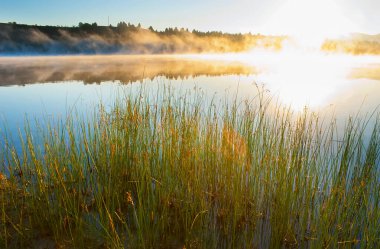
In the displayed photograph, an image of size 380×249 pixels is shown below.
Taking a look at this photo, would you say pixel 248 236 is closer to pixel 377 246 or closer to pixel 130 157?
pixel 377 246

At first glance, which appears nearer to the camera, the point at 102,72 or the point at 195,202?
the point at 195,202

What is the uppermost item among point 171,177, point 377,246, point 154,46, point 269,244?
point 154,46

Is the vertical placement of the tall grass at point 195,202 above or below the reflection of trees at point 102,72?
below

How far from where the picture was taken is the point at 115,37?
54.0 meters

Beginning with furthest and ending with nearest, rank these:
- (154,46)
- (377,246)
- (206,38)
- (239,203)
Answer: (206,38) → (154,46) → (239,203) → (377,246)

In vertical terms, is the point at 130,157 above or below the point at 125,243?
above

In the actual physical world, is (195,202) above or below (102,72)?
below

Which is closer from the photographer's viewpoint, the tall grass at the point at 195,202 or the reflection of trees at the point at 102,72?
the tall grass at the point at 195,202

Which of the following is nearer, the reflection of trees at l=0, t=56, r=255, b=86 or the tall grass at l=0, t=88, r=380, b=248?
the tall grass at l=0, t=88, r=380, b=248

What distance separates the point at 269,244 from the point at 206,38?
2800 inches

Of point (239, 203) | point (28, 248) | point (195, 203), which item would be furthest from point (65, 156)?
point (239, 203)

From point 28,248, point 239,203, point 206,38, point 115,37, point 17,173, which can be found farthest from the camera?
point 206,38

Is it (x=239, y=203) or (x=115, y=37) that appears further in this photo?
(x=115, y=37)

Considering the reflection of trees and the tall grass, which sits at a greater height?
the reflection of trees
